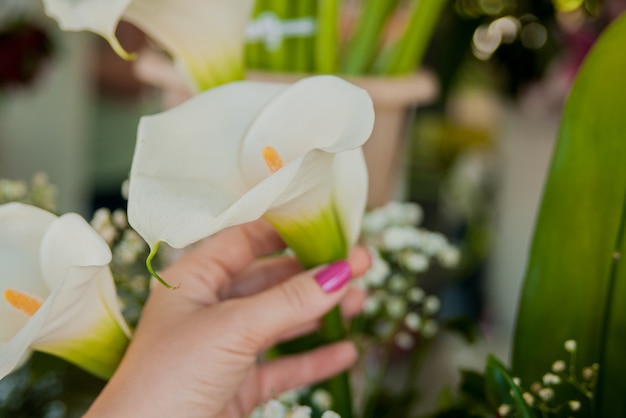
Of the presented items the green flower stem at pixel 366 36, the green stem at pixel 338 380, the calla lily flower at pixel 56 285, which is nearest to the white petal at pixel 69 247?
the calla lily flower at pixel 56 285

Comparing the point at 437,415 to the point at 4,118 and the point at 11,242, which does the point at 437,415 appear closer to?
the point at 11,242

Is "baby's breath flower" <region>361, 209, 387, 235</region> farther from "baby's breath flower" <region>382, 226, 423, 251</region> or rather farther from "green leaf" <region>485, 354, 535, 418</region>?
"green leaf" <region>485, 354, 535, 418</region>

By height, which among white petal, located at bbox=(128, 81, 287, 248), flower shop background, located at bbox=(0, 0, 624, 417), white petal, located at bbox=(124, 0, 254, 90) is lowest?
flower shop background, located at bbox=(0, 0, 624, 417)

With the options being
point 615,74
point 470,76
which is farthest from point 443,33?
point 615,74

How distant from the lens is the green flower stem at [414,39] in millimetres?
384

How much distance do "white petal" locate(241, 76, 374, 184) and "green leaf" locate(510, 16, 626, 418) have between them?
0.30 feet

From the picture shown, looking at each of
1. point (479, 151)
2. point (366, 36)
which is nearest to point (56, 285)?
point (366, 36)

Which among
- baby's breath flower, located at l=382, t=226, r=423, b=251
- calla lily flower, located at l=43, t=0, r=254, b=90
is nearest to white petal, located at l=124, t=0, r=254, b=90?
calla lily flower, located at l=43, t=0, r=254, b=90

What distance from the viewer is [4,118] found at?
46.2 inches

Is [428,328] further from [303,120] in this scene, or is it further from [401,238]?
[303,120]

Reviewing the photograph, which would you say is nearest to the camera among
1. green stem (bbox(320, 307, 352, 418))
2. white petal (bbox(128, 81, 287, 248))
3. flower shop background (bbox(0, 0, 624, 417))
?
white petal (bbox(128, 81, 287, 248))

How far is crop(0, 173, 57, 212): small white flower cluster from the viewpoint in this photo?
0.31 metres

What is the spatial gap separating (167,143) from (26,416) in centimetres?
21

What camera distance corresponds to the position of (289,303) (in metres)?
0.25
